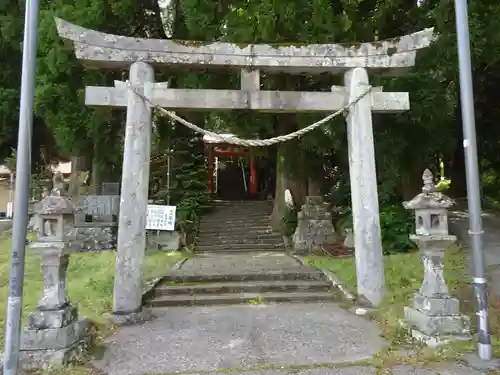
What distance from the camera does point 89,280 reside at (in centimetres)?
822

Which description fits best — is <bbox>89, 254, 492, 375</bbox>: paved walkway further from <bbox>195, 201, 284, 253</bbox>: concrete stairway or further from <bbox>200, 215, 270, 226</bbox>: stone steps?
<bbox>200, 215, 270, 226</bbox>: stone steps

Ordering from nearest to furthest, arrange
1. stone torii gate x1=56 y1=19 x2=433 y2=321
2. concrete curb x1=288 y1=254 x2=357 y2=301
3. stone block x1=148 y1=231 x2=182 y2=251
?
1. stone torii gate x1=56 y1=19 x2=433 y2=321
2. concrete curb x1=288 y1=254 x2=357 y2=301
3. stone block x1=148 y1=231 x2=182 y2=251

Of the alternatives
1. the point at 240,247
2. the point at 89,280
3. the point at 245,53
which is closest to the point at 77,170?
the point at 240,247

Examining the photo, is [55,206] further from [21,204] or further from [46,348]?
[46,348]

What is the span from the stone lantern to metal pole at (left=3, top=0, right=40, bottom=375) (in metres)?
4.33

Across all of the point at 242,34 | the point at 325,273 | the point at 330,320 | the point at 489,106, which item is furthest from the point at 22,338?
the point at 489,106

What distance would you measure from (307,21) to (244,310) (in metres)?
5.81

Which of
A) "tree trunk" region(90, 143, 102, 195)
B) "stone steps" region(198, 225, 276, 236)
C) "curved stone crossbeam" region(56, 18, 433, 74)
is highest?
"curved stone crossbeam" region(56, 18, 433, 74)

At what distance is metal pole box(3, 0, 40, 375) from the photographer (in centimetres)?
403

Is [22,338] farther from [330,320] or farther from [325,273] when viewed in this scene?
[325,273]

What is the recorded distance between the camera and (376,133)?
9656 millimetres

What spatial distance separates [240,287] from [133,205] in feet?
8.18

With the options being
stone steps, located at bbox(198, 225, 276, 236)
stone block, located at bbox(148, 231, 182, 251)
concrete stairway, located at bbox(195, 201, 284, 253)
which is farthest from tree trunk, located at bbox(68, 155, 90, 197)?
stone steps, located at bbox(198, 225, 276, 236)

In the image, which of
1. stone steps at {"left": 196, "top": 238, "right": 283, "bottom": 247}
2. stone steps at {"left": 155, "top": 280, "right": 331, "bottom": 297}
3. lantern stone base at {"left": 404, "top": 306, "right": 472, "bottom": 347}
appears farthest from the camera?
stone steps at {"left": 196, "top": 238, "right": 283, "bottom": 247}
